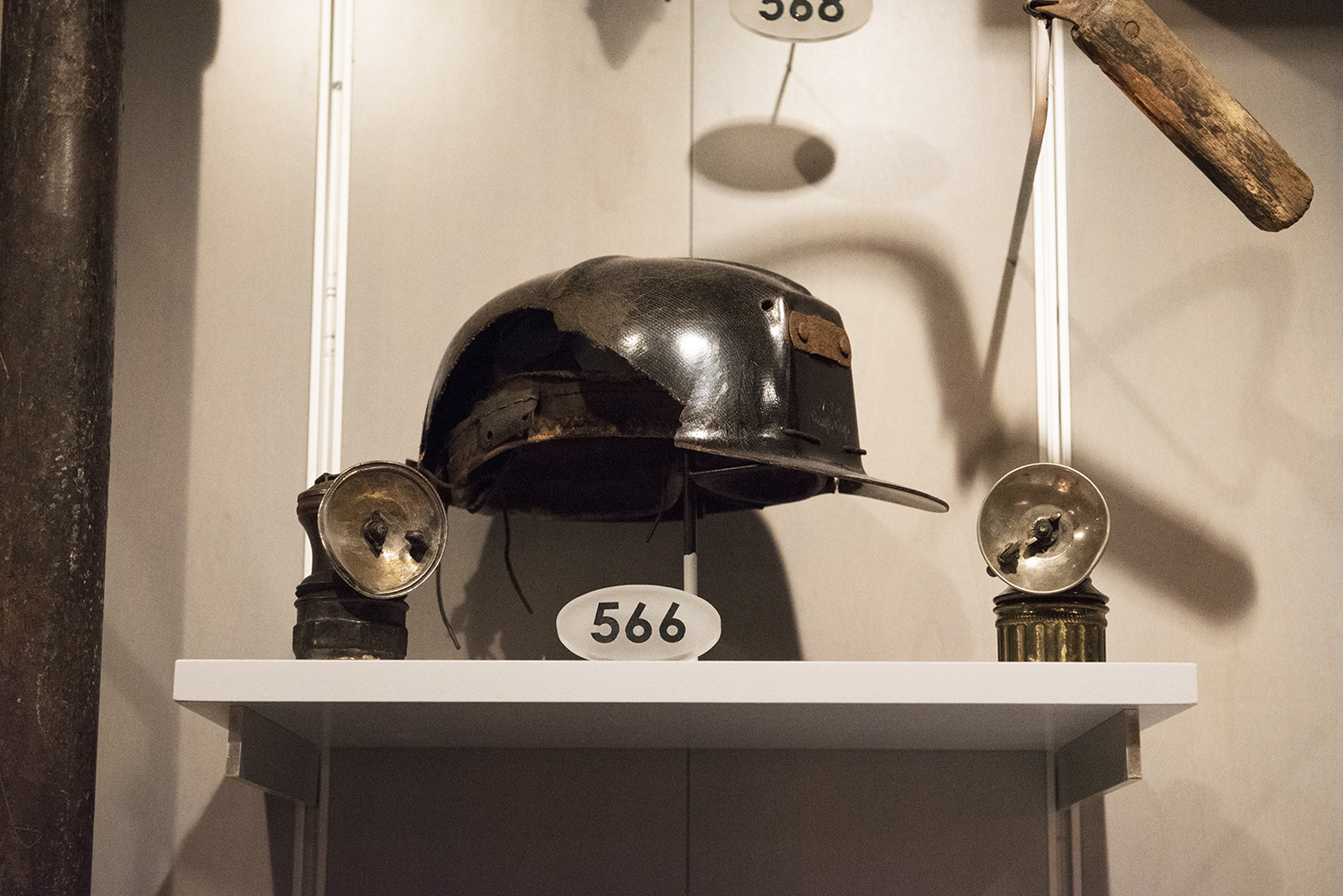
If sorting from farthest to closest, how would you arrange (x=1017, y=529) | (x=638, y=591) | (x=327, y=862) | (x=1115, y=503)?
(x=1115, y=503) < (x=327, y=862) < (x=1017, y=529) < (x=638, y=591)

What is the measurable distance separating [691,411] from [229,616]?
2.58 feet

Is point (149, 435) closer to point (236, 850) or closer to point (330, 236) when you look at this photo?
point (330, 236)

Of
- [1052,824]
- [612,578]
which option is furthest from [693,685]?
[1052,824]

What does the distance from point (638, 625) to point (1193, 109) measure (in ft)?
2.91

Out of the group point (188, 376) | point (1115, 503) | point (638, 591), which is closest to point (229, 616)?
point (188, 376)

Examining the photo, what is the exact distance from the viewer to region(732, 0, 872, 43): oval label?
1.83 meters

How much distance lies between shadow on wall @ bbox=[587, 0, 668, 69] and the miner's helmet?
52 centimetres

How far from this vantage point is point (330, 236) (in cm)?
196

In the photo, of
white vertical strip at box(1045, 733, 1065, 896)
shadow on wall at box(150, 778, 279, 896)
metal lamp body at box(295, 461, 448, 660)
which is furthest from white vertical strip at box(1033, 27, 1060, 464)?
shadow on wall at box(150, 778, 279, 896)

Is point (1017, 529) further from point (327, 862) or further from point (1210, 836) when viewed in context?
point (327, 862)

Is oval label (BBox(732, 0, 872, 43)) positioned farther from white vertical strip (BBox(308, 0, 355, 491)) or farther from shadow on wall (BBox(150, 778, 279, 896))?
shadow on wall (BBox(150, 778, 279, 896))

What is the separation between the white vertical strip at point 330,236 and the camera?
75.0 inches

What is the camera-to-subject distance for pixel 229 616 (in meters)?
1.87

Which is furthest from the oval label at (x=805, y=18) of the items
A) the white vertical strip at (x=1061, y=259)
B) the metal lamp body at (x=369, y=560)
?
the metal lamp body at (x=369, y=560)
